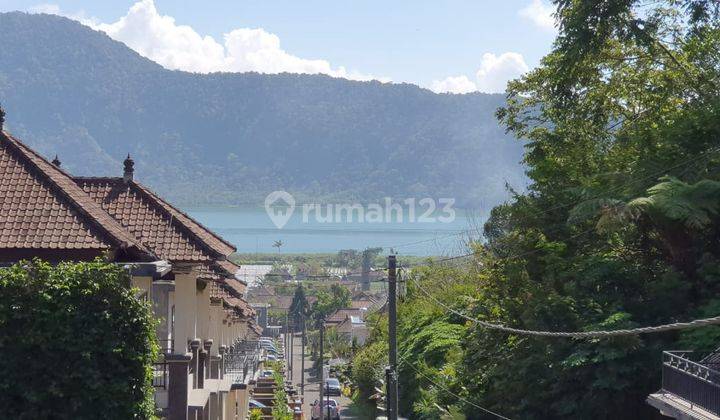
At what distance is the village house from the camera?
15.9m

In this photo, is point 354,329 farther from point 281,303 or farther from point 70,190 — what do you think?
point 70,190

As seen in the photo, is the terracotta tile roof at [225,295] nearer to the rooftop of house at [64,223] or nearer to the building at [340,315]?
the rooftop of house at [64,223]

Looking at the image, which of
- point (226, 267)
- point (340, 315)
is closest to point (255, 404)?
point (226, 267)

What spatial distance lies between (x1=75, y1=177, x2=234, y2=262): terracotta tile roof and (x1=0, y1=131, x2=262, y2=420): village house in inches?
0.8

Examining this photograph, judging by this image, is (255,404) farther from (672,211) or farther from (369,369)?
(672,211)

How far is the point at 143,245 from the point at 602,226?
31.4 feet

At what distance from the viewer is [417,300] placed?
51.3 meters

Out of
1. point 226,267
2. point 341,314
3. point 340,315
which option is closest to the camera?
point 226,267

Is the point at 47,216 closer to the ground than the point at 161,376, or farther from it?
farther from it

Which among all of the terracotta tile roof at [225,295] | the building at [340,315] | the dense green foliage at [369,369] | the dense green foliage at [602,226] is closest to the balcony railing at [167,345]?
the terracotta tile roof at [225,295]

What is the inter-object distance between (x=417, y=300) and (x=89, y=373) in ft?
123

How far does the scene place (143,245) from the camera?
730 inches

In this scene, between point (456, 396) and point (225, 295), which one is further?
point (225, 295)

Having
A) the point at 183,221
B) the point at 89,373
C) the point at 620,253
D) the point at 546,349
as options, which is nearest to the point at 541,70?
the point at 620,253
